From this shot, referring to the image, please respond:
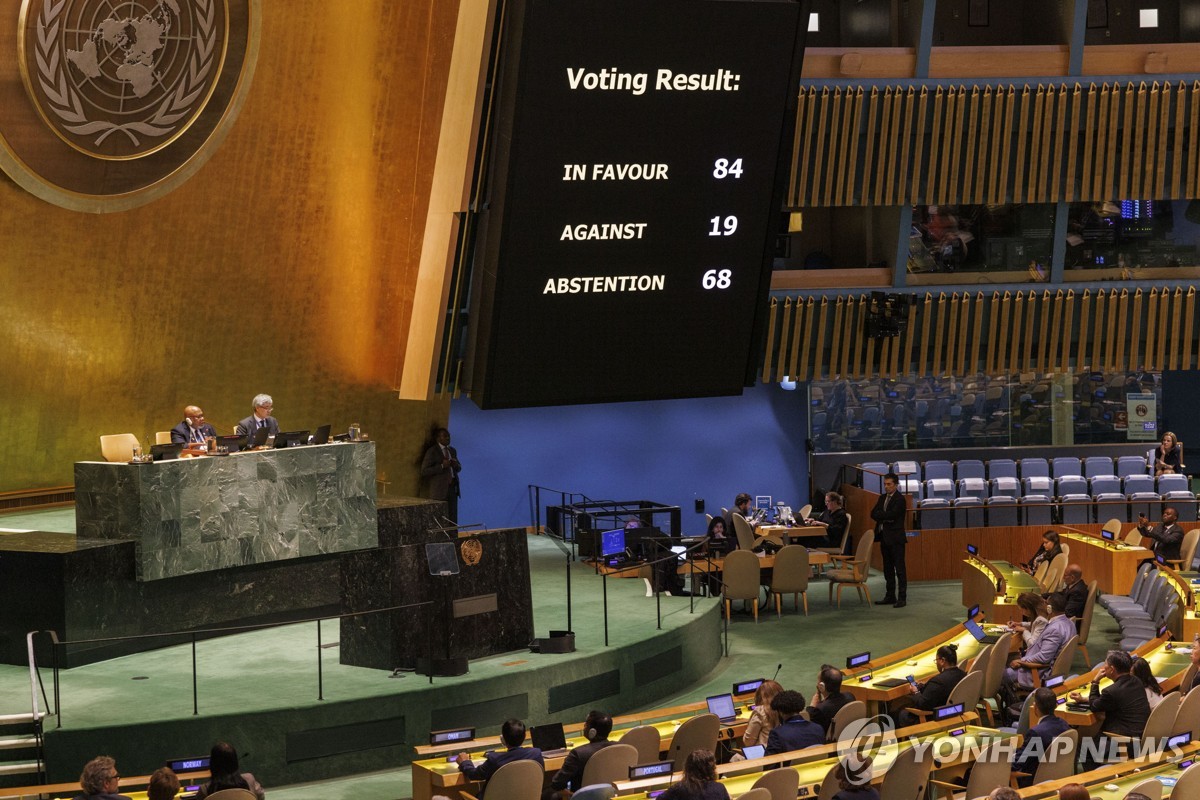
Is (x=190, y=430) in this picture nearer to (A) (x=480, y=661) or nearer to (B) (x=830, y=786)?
(A) (x=480, y=661)

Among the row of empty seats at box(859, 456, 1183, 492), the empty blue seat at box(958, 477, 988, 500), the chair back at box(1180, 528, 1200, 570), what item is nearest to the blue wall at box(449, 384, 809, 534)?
the row of empty seats at box(859, 456, 1183, 492)

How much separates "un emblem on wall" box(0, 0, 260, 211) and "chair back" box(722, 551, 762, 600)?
6679 mm

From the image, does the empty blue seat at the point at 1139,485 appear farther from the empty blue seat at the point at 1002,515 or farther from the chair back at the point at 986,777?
the chair back at the point at 986,777

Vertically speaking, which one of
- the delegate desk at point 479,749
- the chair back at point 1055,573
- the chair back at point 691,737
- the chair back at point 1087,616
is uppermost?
the chair back at point 1055,573

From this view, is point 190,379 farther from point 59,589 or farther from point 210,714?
point 210,714

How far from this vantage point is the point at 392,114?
1480 centimetres

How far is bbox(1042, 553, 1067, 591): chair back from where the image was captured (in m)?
14.9

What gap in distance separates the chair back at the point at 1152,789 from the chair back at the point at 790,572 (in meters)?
8.50

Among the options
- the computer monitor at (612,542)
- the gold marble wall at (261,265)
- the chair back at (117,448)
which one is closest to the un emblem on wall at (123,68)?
the gold marble wall at (261,265)

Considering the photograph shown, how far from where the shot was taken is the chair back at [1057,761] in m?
8.38

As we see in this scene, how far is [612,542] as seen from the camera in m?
15.9

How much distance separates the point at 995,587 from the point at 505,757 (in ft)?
26.3

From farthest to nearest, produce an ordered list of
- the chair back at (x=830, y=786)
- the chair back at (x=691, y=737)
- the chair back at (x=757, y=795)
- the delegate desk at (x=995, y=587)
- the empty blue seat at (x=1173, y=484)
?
the empty blue seat at (x=1173, y=484)
the delegate desk at (x=995, y=587)
the chair back at (x=691, y=737)
the chair back at (x=830, y=786)
the chair back at (x=757, y=795)

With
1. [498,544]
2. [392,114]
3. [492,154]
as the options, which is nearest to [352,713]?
[498,544]
